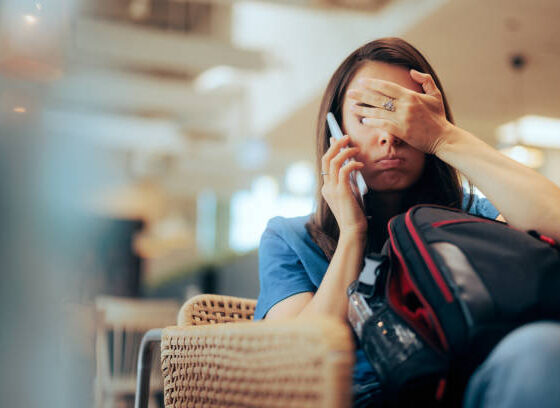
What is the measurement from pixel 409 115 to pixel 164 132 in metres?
8.33

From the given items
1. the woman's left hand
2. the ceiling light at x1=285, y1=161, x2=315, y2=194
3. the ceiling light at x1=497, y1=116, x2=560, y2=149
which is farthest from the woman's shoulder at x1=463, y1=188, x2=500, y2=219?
the ceiling light at x1=285, y1=161, x2=315, y2=194

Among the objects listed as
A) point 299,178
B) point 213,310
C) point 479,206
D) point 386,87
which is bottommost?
point 299,178

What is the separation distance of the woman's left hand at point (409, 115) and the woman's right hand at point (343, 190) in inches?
2.8

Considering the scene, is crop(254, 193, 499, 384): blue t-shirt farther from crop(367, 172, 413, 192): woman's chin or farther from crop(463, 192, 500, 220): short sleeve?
crop(463, 192, 500, 220): short sleeve

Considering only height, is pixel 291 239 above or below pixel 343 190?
below

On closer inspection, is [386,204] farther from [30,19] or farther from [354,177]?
[30,19]

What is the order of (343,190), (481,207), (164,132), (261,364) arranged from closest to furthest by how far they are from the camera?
1. (261,364)
2. (343,190)
3. (481,207)
4. (164,132)

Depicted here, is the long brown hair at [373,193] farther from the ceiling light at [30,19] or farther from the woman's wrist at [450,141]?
the ceiling light at [30,19]

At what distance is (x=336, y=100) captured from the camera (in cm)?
122

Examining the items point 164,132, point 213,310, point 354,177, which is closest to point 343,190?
point 354,177

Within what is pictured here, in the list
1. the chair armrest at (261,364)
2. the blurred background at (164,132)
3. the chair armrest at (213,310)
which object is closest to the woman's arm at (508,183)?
the chair armrest at (261,364)

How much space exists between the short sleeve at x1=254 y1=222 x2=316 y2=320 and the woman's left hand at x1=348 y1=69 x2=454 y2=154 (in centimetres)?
28

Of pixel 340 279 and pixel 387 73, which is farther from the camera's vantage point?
pixel 387 73

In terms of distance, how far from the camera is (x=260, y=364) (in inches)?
27.1
